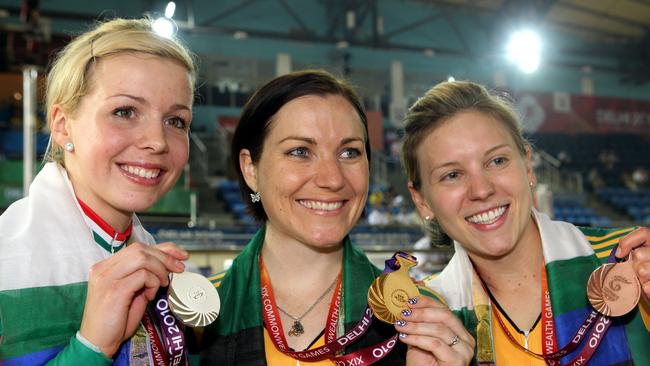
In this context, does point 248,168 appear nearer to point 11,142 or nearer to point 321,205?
point 321,205

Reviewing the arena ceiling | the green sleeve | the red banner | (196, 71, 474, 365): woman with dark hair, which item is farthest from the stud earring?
the red banner

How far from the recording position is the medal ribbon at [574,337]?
66.6 inches

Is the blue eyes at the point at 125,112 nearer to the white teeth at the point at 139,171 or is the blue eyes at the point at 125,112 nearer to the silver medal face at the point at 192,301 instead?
the white teeth at the point at 139,171

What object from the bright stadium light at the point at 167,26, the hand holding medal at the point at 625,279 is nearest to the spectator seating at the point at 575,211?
the bright stadium light at the point at 167,26

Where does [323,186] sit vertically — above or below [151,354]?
above

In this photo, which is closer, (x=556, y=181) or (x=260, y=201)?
(x=260, y=201)

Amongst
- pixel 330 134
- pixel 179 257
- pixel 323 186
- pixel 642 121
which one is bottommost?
pixel 179 257

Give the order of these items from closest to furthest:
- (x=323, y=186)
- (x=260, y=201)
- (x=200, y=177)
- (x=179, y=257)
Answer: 1. (x=179, y=257)
2. (x=323, y=186)
3. (x=260, y=201)
4. (x=200, y=177)

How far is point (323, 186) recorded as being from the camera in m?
1.72

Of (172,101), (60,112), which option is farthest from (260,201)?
(60,112)

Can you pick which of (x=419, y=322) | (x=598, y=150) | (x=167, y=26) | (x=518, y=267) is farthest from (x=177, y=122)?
(x=598, y=150)

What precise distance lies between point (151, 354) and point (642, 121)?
69.4 feet

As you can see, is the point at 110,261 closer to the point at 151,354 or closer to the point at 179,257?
the point at 179,257

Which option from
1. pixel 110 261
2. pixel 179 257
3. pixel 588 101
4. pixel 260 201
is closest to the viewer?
pixel 110 261
